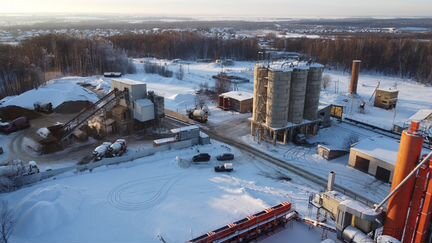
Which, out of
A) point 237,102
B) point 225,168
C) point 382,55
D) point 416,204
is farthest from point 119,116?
point 382,55

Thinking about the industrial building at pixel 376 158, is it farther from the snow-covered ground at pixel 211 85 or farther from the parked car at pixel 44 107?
the parked car at pixel 44 107

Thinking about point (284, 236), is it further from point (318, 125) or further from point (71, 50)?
point (71, 50)

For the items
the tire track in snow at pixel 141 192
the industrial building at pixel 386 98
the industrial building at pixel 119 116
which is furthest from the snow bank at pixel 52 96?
the industrial building at pixel 386 98

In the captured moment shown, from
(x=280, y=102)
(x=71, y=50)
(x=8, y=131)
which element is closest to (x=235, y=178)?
(x=280, y=102)

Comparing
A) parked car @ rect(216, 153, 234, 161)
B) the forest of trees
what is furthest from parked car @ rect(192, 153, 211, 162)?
the forest of trees

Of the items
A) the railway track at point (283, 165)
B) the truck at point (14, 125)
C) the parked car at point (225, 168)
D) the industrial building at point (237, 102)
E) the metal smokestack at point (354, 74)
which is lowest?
the railway track at point (283, 165)

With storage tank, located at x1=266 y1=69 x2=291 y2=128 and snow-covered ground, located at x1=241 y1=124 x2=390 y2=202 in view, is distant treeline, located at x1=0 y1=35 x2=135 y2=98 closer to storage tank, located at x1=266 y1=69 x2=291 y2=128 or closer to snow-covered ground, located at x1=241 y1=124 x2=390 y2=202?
storage tank, located at x1=266 y1=69 x2=291 y2=128

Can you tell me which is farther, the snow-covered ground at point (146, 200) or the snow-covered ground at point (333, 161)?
the snow-covered ground at point (333, 161)

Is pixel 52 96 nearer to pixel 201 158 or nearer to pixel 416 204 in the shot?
pixel 201 158
